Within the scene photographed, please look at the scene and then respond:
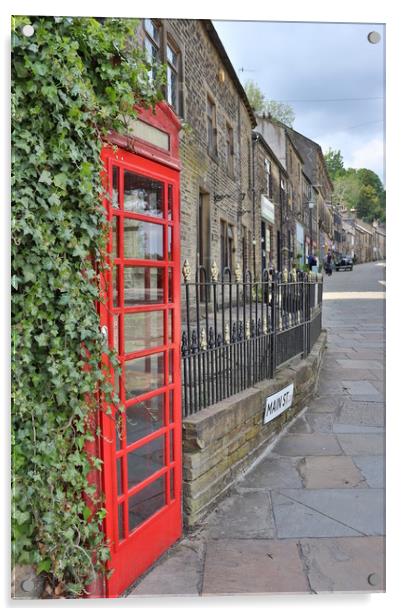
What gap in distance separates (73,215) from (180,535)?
1.94 m

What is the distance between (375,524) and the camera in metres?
2.80

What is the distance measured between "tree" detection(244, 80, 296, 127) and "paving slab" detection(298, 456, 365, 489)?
2381 mm

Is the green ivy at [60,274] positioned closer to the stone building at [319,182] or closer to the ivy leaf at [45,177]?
the ivy leaf at [45,177]

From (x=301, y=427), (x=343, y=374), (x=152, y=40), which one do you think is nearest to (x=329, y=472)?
(x=301, y=427)

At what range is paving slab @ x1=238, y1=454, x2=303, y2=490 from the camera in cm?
330

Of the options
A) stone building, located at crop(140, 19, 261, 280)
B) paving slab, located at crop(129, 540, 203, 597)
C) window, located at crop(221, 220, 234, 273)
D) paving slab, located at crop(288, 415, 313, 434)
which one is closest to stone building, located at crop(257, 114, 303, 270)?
stone building, located at crop(140, 19, 261, 280)

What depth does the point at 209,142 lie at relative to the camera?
134 inches

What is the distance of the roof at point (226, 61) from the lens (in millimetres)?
2514

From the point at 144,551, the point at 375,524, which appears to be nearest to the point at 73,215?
the point at 144,551

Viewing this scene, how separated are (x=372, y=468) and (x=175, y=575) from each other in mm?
1548

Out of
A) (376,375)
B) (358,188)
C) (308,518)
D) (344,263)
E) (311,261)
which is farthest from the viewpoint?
(311,261)

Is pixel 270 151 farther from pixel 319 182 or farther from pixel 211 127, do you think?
pixel 211 127

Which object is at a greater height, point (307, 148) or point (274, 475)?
point (307, 148)
